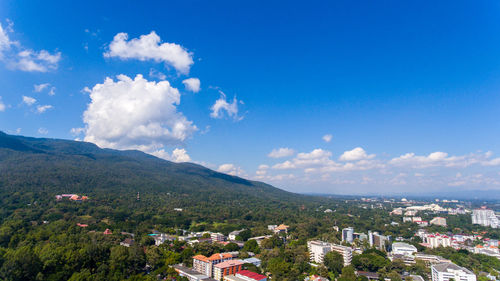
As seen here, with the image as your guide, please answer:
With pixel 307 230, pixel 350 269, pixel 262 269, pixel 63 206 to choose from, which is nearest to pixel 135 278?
pixel 262 269

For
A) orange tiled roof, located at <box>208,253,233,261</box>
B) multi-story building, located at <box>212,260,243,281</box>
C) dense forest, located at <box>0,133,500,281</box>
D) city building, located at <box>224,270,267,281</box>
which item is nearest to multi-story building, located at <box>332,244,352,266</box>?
dense forest, located at <box>0,133,500,281</box>

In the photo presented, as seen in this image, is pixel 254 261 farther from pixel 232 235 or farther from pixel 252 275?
pixel 232 235

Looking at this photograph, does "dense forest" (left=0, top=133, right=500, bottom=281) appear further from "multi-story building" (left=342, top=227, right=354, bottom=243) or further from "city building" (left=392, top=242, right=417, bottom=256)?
"city building" (left=392, top=242, right=417, bottom=256)

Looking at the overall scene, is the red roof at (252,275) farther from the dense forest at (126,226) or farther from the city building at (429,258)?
the city building at (429,258)

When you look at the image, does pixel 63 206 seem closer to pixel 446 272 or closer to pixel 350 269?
pixel 350 269

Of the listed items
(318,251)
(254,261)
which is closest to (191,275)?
(254,261)

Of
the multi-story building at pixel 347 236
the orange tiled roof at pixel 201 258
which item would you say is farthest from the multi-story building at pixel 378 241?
the orange tiled roof at pixel 201 258
